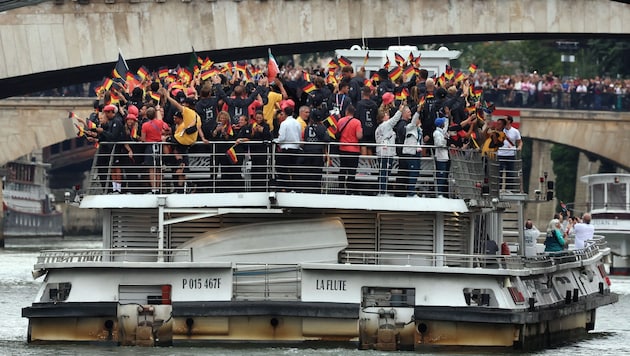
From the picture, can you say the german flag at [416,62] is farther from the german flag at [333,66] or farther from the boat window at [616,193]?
the boat window at [616,193]

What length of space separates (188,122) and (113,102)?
289cm

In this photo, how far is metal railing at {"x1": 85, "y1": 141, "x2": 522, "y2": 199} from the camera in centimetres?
3117

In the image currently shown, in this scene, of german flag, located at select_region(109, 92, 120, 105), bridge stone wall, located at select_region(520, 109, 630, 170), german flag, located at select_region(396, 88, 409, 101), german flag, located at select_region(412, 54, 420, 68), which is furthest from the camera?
bridge stone wall, located at select_region(520, 109, 630, 170)

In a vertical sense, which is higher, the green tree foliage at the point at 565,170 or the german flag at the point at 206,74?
the german flag at the point at 206,74

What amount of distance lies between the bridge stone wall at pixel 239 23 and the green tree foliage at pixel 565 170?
23606 mm

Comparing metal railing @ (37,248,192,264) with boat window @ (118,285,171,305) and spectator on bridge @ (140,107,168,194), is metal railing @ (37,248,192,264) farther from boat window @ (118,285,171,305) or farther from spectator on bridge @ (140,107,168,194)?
spectator on bridge @ (140,107,168,194)

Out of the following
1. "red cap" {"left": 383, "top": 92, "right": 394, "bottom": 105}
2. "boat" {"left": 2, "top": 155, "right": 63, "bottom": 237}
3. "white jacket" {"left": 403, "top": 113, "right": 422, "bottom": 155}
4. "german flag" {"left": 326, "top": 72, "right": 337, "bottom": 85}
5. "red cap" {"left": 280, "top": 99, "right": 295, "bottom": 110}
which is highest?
"german flag" {"left": 326, "top": 72, "right": 337, "bottom": 85}

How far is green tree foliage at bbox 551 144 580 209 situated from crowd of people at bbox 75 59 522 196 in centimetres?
5689

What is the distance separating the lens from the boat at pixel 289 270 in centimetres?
3012

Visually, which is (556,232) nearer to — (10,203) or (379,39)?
(379,39)

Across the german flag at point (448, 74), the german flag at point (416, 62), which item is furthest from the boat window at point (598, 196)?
the german flag at point (416, 62)

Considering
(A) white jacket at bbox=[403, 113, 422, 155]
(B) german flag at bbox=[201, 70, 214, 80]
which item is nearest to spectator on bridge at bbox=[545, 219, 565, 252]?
(A) white jacket at bbox=[403, 113, 422, 155]

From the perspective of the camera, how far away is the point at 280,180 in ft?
102

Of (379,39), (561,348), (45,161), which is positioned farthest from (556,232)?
(45,161)
